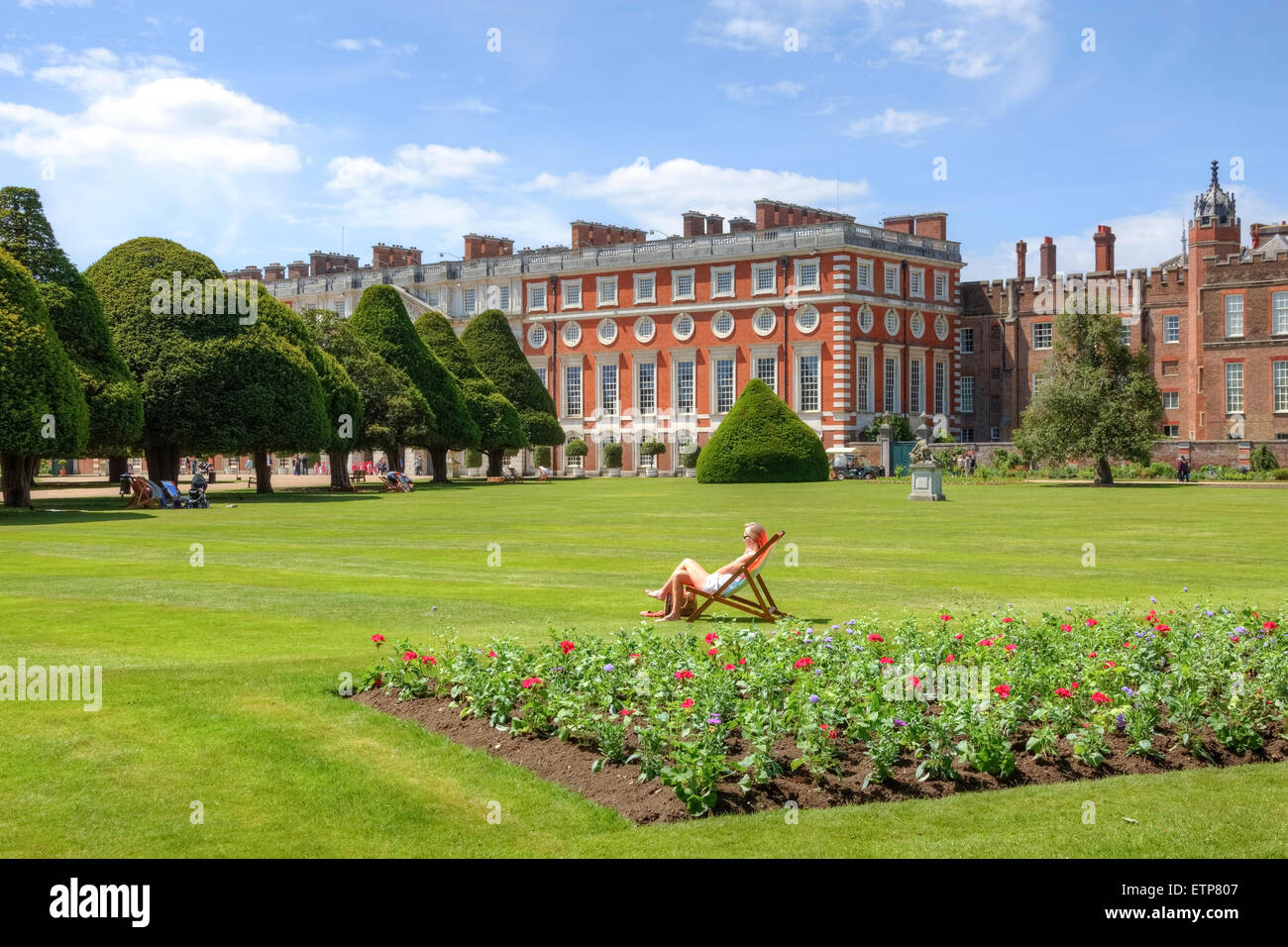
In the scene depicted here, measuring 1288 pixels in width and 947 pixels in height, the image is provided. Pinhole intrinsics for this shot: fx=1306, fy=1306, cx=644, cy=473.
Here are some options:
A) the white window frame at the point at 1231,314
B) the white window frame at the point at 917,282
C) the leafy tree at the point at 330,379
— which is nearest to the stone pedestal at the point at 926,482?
the leafy tree at the point at 330,379

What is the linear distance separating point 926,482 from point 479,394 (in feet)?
103

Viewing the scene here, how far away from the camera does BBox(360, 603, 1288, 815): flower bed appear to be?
7574 mm

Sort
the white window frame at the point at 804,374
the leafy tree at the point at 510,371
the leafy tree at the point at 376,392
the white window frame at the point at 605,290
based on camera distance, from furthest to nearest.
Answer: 1. the white window frame at the point at 605,290
2. the white window frame at the point at 804,374
3. the leafy tree at the point at 510,371
4. the leafy tree at the point at 376,392

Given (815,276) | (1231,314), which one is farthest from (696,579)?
(1231,314)

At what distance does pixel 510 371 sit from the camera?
232ft

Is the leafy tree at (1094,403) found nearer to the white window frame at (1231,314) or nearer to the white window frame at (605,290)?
the white window frame at (1231,314)

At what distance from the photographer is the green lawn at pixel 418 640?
672 centimetres

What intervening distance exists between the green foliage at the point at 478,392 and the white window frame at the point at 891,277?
76.6ft

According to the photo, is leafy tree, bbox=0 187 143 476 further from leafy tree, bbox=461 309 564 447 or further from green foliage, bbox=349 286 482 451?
leafy tree, bbox=461 309 564 447

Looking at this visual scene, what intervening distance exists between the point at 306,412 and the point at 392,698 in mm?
37501

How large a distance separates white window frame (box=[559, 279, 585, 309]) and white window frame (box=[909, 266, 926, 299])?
20922mm

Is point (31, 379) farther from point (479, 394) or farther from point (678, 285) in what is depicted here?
point (678, 285)

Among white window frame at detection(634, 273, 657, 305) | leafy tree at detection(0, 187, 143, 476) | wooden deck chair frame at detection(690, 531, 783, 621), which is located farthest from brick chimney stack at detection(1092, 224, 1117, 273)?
wooden deck chair frame at detection(690, 531, 783, 621)
